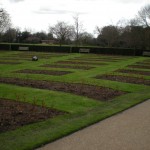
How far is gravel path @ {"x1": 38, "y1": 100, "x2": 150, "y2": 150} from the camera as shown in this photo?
243 inches

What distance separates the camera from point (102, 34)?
7375 centimetres

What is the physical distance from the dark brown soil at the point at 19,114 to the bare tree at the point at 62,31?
5910 cm

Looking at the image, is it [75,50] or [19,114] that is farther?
[75,50]

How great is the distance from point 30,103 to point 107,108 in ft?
8.97

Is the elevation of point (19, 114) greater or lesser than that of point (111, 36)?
lesser

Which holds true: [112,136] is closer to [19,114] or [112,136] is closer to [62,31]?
[19,114]

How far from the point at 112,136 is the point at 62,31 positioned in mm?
64262

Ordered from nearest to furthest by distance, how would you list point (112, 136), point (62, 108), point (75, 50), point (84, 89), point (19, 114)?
point (112, 136) < point (19, 114) < point (62, 108) < point (84, 89) < point (75, 50)

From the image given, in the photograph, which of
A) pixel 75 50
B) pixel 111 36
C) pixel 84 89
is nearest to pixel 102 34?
pixel 111 36

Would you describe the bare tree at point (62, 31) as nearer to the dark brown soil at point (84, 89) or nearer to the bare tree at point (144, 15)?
the bare tree at point (144, 15)

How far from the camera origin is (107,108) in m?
10.1

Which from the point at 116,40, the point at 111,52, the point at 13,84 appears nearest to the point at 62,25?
the point at 116,40

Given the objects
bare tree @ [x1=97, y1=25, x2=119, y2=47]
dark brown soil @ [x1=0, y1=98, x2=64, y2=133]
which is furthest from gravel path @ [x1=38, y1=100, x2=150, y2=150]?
bare tree @ [x1=97, y1=25, x2=119, y2=47]

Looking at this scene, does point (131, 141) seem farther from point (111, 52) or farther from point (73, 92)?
point (111, 52)
